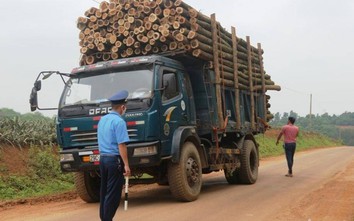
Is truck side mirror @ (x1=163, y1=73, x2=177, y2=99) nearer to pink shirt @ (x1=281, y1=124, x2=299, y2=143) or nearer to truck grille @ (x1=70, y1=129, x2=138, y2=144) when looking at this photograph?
truck grille @ (x1=70, y1=129, x2=138, y2=144)

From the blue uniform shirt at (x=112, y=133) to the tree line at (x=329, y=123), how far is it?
69.2m

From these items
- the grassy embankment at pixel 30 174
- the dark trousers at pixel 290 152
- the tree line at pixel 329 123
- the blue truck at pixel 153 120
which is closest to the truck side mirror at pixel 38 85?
the blue truck at pixel 153 120

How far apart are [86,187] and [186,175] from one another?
192cm

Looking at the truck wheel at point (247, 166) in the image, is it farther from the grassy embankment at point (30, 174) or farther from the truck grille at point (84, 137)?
the truck grille at point (84, 137)

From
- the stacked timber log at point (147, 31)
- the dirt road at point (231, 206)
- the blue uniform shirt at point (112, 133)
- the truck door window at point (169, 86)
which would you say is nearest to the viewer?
the blue uniform shirt at point (112, 133)

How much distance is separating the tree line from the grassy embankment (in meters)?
64.0

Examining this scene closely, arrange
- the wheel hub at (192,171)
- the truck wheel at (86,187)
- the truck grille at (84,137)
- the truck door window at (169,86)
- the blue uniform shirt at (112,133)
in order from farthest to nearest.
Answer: the truck wheel at (86,187)
the wheel hub at (192,171)
the truck door window at (169,86)
the truck grille at (84,137)
the blue uniform shirt at (112,133)

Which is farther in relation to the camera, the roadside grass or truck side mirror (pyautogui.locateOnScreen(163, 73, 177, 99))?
the roadside grass

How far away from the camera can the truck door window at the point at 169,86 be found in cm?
770

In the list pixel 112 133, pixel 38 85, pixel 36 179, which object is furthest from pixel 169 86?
pixel 36 179

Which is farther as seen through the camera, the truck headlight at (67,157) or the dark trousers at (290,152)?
the dark trousers at (290,152)

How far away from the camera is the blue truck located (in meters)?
7.17

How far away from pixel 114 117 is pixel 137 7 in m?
4.16

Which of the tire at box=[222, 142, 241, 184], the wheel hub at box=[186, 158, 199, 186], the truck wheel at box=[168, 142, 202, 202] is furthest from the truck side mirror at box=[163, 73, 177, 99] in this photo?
the tire at box=[222, 142, 241, 184]
